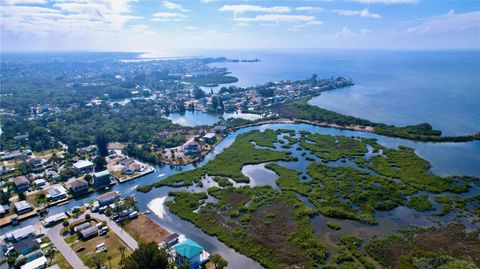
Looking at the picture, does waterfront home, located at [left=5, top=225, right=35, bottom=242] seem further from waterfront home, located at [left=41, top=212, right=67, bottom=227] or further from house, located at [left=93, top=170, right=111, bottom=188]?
house, located at [left=93, top=170, right=111, bottom=188]

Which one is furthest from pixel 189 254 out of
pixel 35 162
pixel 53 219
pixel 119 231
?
pixel 35 162

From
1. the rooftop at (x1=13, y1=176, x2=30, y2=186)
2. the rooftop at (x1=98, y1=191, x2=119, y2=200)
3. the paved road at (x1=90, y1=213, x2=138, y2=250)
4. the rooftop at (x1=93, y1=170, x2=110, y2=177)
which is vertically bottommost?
the paved road at (x1=90, y1=213, x2=138, y2=250)

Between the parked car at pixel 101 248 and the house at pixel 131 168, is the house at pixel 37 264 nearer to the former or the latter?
the parked car at pixel 101 248

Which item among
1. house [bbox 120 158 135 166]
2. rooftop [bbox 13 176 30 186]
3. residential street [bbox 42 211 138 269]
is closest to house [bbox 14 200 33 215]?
rooftop [bbox 13 176 30 186]

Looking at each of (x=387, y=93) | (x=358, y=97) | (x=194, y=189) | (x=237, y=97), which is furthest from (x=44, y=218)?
(x=387, y=93)

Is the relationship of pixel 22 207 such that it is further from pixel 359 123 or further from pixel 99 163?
pixel 359 123

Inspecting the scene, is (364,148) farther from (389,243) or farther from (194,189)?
(194,189)

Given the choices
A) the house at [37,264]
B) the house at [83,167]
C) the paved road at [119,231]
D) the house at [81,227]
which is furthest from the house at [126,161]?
the house at [37,264]
